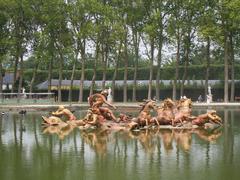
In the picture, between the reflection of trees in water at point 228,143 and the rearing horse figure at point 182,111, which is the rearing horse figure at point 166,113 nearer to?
the rearing horse figure at point 182,111

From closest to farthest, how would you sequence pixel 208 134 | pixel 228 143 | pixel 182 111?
pixel 228 143, pixel 208 134, pixel 182 111

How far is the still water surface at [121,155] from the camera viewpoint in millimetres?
15555

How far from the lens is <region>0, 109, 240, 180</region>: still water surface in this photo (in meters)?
15.6

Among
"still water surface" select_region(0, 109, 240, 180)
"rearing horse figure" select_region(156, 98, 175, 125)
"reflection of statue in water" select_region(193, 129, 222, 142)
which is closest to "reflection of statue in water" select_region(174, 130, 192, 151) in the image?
"still water surface" select_region(0, 109, 240, 180)

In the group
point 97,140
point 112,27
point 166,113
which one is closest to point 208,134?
point 166,113

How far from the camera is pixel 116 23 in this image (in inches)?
2741

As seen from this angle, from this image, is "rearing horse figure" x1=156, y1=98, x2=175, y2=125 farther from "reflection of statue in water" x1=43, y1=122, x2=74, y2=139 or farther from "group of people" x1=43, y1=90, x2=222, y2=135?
"reflection of statue in water" x1=43, y1=122, x2=74, y2=139

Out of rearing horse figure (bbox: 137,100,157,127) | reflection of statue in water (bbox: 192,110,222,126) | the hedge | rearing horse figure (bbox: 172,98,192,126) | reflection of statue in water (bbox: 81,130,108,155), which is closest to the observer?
reflection of statue in water (bbox: 81,130,108,155)

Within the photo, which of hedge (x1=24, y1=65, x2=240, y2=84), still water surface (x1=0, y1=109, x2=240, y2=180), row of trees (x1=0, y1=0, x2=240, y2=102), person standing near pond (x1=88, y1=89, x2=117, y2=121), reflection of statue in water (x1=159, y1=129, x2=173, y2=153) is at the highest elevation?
row of trees (x1=0, y1=0, x2=240, y2=102)

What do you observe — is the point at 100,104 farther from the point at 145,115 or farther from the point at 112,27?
the point at 112,27

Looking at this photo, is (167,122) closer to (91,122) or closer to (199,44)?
(91,122)

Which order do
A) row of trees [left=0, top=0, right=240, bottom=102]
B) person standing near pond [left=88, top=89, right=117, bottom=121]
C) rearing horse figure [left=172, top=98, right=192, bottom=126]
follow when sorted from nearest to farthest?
rearing horse figure [left=172, top=98, right=192, bottom=126], person standing near pond [left=88, top=89, right=117, bottom=121], row of trees [left=0, top=0, right=240, bottom=102]

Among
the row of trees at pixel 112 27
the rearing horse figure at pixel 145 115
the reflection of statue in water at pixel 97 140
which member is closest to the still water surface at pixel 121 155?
the reflection of statue in water at pixel 97 140

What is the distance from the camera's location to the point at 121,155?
19.4 m
